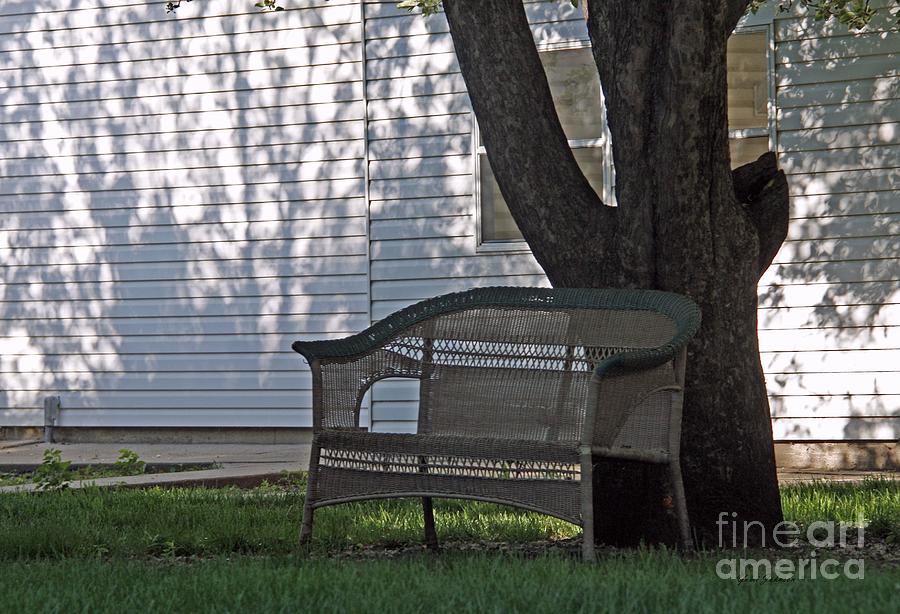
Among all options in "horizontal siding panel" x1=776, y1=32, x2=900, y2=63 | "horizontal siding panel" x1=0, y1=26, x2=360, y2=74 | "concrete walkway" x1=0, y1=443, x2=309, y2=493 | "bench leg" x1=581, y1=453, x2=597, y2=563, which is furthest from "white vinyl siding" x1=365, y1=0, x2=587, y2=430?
"bench leg" x1=581, y1=453, x2=597, y2=563

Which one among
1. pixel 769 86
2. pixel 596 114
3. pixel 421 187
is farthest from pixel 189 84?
pixel 769 86

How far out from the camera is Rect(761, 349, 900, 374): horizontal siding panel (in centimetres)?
803

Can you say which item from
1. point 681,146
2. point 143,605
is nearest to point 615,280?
point 681,146

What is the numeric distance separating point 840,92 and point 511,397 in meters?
4.75

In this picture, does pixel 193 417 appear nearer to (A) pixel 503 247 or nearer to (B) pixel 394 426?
(B) pixel 394 426

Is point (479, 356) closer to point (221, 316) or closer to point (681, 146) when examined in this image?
point (681, 146)

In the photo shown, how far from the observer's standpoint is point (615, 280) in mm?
4527

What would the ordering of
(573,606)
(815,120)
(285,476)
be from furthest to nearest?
(815,120) < (285,476) < (573,606)

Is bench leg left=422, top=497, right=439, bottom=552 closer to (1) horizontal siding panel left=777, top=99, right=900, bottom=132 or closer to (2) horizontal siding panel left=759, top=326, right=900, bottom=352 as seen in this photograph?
(2) horizontal siding panel left=759, top=326, right=900, bottom=352

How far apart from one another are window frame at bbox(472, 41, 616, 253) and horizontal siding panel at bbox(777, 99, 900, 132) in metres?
1.26

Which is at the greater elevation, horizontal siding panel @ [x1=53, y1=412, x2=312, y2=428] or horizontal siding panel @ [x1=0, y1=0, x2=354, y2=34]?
horizontal siding panel @ [x1=0, y1=0, x2=354, y2=34]

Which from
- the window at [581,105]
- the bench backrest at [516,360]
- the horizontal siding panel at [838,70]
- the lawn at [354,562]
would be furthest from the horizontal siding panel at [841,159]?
the bench backrest at [516,360]

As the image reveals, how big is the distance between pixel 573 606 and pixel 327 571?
3.13 feet

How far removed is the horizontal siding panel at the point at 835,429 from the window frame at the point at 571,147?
Result: 2.07 meters
